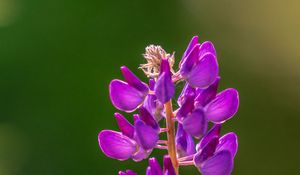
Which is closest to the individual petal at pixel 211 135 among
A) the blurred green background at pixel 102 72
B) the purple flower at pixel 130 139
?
the purple flower at pixel 130 139

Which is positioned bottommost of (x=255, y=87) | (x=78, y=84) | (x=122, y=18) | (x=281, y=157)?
(x=281, y=157)

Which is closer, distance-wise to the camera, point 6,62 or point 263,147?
point 263,147

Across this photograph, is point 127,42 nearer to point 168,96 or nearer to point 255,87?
point 255,87

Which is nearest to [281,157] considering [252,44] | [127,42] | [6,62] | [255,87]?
[255,87]

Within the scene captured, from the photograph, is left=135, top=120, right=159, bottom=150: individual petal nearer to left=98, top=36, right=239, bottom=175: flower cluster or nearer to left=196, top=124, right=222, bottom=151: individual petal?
left=98, top=36, right=239, bottom=175: flower cluster

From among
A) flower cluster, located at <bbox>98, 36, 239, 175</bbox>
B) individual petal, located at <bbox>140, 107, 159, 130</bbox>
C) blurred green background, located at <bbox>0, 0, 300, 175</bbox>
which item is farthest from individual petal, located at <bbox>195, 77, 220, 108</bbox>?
blurred green background, located at <bbox>0, 0, 300, 175</bbox>

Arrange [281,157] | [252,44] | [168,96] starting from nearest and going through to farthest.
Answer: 1. [168,96]
2. [281,157]
3. [252,44]

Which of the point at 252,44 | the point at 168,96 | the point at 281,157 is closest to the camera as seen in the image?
the point at 168,96
